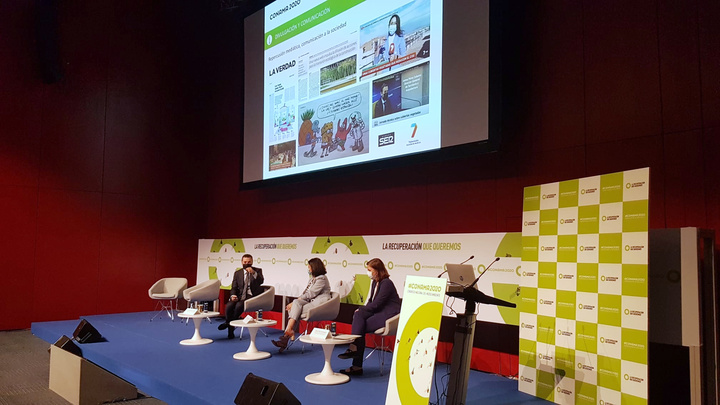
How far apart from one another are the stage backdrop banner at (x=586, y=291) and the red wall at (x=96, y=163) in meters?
6.87

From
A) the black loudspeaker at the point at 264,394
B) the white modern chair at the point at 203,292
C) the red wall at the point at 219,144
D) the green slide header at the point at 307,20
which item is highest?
the green slide header at the point at 307,20

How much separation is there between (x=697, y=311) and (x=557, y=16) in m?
2.75

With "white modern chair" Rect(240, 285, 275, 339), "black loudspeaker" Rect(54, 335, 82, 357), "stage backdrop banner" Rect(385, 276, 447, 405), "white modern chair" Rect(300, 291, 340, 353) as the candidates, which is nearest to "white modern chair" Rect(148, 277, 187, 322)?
"white modern chair" Rect(240, 285, 275, 339)

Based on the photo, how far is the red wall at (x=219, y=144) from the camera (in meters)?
3.97

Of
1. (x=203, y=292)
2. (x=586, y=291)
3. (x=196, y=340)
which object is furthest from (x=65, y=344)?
(x=586, y=291)

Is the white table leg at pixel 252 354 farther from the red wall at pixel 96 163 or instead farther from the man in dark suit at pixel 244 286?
the red wall at pixel 96 163

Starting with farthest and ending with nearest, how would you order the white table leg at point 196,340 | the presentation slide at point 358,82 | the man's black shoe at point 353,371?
the white table leg at point 196,340
the presentation slide at point 358,82
the man's black shoe at point 353,371

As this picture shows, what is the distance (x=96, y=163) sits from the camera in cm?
851

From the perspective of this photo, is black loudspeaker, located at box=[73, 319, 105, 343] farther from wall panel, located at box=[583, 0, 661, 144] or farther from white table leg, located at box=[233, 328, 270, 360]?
wall panel, located at box=[583, 0, 661, 144]

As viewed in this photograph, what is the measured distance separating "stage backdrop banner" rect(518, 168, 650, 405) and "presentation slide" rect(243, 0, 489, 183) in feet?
3.73

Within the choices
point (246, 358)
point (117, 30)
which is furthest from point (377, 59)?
point (117, 30)

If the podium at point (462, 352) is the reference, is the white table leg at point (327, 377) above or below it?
below

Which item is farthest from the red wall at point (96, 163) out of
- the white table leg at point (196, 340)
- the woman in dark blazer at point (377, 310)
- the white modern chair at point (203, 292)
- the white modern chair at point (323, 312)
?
the woman in dark blazer at point (377, 310)

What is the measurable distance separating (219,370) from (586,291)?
120 inches
